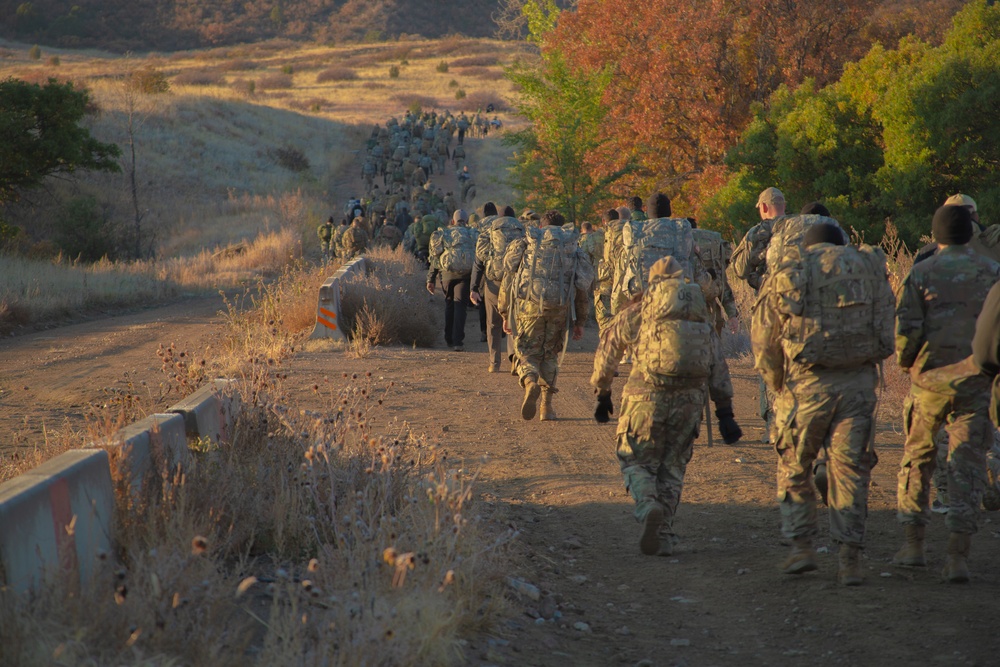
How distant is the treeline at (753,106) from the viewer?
50.4 feet

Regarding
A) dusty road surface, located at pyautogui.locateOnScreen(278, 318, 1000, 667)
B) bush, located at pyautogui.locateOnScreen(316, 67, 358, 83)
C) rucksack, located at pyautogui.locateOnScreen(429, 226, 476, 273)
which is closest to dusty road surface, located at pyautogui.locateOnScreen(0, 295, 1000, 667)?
dusty road surface, located at pyautogui.locateOnScreen(278, 318, 1000, 667)

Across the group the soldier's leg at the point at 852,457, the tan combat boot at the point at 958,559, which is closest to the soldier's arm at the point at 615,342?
the soldier's leg at the point at 852,457

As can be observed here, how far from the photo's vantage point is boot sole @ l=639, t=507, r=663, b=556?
17.7 ft

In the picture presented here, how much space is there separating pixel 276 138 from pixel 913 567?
1732 inches

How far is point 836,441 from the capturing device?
4.84m

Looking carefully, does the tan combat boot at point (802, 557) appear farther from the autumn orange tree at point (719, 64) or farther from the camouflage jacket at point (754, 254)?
the autumn orange tree at point (719, 64)

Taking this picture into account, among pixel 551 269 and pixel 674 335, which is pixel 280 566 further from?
pixel 551 269

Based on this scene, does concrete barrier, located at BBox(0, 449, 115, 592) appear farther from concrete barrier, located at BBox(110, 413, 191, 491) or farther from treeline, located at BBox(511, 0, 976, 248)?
treeline, located at BBox(511, 0, 976, 248)

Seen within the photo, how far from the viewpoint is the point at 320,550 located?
4.35m

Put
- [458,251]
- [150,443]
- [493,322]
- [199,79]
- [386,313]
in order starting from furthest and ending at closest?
1. [199,79]
2. [386,313]
3. [458,251]
4. [493,322]
5. [150,443]

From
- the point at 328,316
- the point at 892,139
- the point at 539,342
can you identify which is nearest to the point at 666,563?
the point at 539,342

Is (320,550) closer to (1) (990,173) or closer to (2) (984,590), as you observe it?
(2) (984,590)

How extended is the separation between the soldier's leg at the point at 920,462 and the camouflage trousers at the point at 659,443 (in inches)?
42.6

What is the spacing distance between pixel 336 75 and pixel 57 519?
71.3 metres
